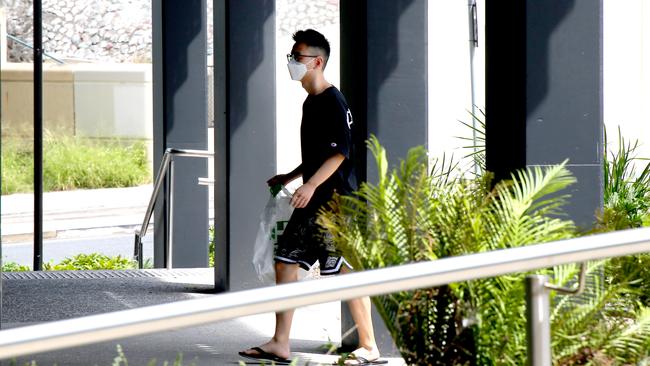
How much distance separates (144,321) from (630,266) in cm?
228

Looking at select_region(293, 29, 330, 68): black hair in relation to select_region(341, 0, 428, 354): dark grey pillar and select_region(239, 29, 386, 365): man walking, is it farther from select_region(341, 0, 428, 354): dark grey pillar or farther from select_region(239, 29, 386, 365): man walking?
select_region(341, 0, 428, 354): dark grey pillar

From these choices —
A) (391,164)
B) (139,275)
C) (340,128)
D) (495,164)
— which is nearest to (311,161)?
(340,128)

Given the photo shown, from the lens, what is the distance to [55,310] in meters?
7.82

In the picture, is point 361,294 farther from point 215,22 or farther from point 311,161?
point 215,22

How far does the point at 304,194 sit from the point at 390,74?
95 centimetres

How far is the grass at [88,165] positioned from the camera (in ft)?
66.5

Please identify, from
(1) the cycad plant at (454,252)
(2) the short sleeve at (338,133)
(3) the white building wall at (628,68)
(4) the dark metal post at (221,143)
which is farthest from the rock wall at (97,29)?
(1) the cycad plant at (454,252)

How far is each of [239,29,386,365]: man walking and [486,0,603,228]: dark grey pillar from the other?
40.4 inches

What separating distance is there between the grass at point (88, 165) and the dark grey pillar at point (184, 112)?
7.51 metres

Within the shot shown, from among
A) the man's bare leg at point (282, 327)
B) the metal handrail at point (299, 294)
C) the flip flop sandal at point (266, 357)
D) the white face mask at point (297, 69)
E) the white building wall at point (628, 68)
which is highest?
the white building wall at point (628, 68)

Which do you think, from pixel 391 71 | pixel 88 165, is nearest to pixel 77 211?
pixel 88 165

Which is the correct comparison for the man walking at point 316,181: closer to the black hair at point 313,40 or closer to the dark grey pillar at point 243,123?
the black hair at point 313,40

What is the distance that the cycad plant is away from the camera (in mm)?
3430

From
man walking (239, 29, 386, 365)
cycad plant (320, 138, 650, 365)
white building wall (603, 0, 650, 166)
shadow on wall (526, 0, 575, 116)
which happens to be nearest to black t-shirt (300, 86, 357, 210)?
man walking (239, 29, 386, 365)
